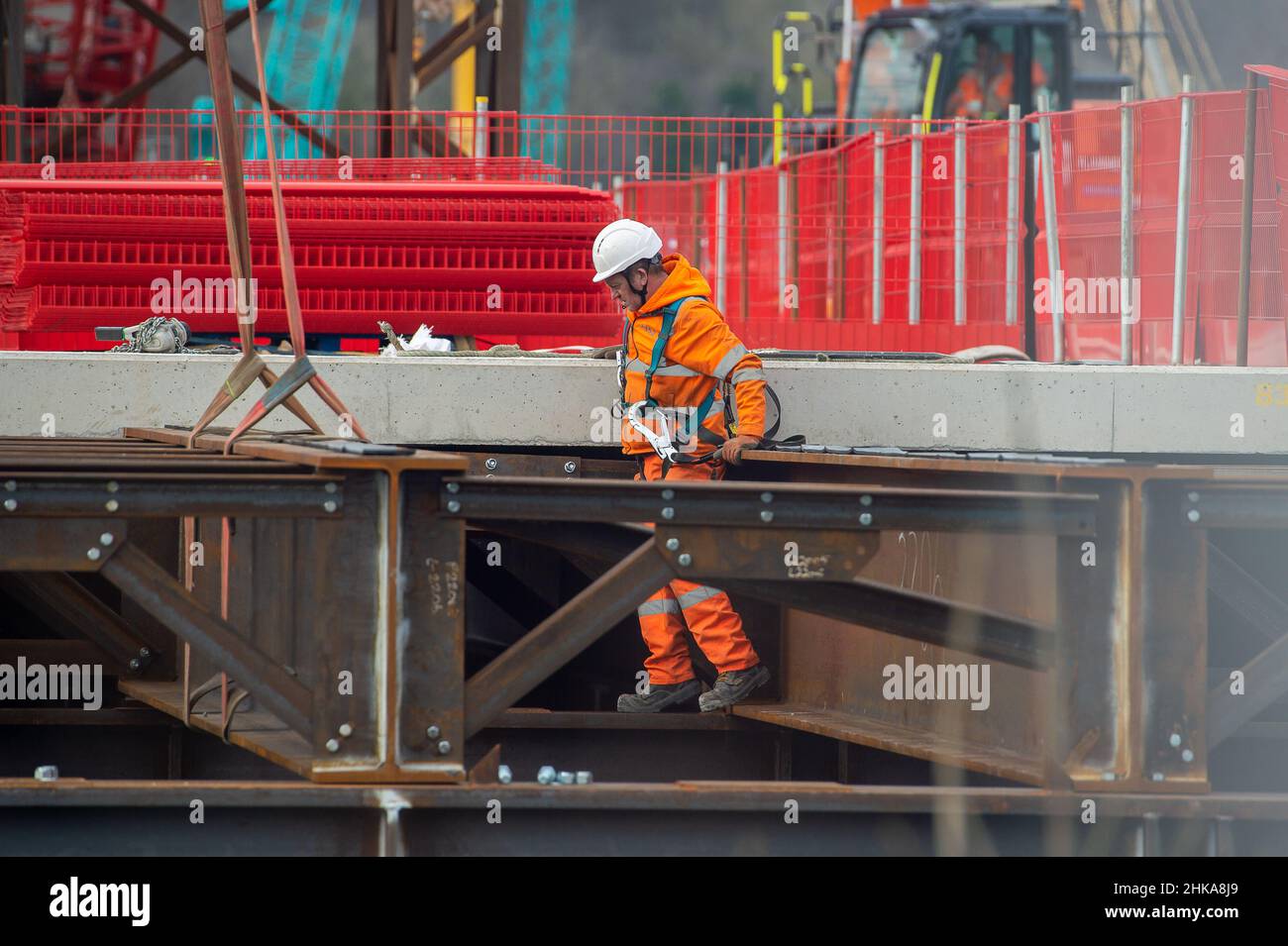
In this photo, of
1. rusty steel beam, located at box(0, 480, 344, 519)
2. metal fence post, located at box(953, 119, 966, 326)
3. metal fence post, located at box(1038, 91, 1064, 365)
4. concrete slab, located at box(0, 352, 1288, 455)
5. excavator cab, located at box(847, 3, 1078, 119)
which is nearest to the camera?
rusty steel beam, located at box(0, 480, 344, 519)

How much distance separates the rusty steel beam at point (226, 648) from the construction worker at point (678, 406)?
250 centimetres

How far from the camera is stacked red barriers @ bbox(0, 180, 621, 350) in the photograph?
9188 millimetres

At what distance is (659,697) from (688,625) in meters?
0.35

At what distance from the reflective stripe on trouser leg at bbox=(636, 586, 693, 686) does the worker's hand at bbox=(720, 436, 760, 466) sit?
657mm

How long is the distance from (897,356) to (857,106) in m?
15.7

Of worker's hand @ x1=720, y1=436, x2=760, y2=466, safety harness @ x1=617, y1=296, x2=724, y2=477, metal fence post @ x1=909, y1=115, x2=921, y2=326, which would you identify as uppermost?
metal fence post @ x1=909, y1=115, x2=921, y2=326

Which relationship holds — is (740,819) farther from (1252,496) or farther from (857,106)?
(857,106)

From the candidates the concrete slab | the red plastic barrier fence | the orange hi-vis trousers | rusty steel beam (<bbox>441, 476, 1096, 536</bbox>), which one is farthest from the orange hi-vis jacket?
the red plastic barrier fence

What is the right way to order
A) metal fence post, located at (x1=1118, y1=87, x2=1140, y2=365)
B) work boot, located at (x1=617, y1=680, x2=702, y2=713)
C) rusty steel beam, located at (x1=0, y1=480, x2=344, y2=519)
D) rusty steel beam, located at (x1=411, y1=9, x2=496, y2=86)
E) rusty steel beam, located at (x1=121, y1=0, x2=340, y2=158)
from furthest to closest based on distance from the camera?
rusty steel beam, located at (x1=411, y1=9, x2=496, y2=86) < rusty steel beam, located at (x1=121, y1=0, x2=340, y2=158) < metal fence post, located at (x1=1118, y1=87, x2=1140, y2=365) < work boot, located at (x1=617, y1=680, x2=702, y2=713) < rusty steel beam, located at (x1=0, y1=480, x2=344, y2=519)

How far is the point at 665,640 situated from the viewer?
25.0 ft

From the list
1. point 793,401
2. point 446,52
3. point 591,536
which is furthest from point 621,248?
point 446,52

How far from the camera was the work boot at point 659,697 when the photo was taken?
7.72 meters

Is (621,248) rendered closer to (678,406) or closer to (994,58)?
(678,406)

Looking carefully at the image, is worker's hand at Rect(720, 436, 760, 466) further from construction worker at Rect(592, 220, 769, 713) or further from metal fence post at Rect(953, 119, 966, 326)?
metal fence post at Rect(953, 119, 966, 326)
